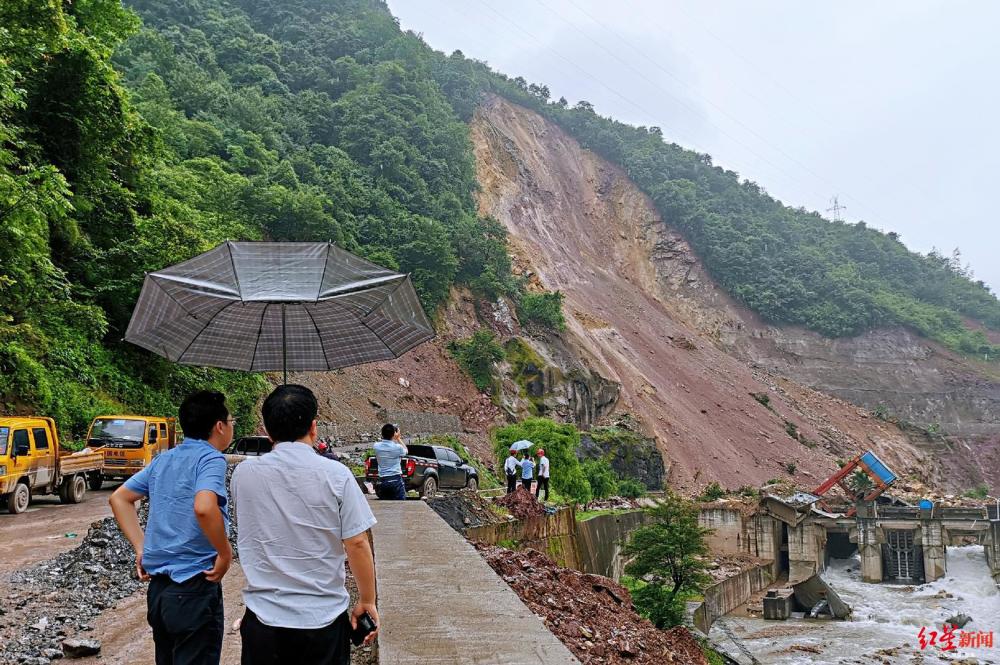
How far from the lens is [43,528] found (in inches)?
408

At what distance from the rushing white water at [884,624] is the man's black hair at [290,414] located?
2434 cm

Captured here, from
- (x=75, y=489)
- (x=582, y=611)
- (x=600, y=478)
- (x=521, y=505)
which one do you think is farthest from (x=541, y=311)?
(x=582, y=611)

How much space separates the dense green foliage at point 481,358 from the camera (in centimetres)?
4247

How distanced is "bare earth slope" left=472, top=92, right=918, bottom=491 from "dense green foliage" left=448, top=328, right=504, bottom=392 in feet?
30.4

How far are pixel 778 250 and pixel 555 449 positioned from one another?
6412 cm

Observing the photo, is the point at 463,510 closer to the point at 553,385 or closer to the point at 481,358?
the point at 481,358

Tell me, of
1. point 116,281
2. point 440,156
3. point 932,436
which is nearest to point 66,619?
point 116,281

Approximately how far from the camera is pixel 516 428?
32281mm

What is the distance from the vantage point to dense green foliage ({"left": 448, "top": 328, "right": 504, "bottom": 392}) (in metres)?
42.5

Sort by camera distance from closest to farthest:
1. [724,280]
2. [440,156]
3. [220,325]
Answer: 1. [220,325]
2. [440,156]
3. [724,280]

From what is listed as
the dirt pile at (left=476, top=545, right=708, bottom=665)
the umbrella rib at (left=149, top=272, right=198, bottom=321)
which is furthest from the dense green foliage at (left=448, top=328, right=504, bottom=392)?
the umbrella rib at (left=149, top=272, right=198, bottom=321)

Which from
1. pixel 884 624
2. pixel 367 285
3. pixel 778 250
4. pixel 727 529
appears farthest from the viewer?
pixel 778 250

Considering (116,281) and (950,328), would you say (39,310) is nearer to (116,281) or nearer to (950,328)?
(116,281)

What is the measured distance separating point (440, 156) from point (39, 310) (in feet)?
142
